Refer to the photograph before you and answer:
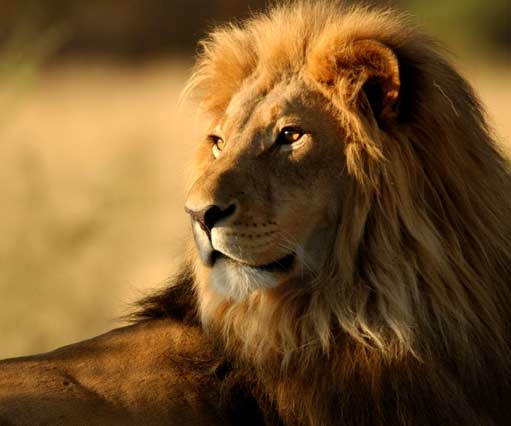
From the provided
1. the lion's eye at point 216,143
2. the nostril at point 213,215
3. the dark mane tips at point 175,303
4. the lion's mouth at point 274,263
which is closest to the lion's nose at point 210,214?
the nostril at point 213,215

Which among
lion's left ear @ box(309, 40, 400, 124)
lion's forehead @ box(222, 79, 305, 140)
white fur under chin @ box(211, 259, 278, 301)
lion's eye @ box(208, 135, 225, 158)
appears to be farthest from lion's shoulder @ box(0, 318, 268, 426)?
lion's left ear @ box(309, 40, 400, 124)

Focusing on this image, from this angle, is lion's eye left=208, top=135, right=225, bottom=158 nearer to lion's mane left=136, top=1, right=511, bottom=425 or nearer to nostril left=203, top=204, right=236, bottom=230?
lion's mane left=136, top=1, right=511, bottom=425

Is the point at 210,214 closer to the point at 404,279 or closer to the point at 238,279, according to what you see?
the point at 238,279

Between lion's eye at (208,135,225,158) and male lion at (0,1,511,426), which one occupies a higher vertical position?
lion's eye at (208,135,225,158)

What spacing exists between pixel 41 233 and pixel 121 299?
1.21 m

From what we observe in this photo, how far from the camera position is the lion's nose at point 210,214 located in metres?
4.09

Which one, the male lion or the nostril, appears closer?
the nostril

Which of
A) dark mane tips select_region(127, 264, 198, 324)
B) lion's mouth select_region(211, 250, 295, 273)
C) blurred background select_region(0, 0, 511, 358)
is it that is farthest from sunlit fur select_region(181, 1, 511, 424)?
blurred background select_region(0, 0, 511, 358)

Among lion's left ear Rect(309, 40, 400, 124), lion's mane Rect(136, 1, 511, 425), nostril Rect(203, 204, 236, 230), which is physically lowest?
lion's mane Rect(136, 1, 511, 425)

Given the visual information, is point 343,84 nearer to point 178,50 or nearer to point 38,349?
point 38,349

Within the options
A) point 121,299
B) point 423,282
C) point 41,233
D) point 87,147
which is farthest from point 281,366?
point 87,147

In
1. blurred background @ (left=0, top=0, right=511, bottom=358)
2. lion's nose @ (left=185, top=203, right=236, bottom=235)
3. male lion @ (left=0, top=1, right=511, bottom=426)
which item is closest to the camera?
lion's nose @ (left=185, top=203, right=236, bottom=235)

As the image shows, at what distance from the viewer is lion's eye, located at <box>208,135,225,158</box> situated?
4676 mm

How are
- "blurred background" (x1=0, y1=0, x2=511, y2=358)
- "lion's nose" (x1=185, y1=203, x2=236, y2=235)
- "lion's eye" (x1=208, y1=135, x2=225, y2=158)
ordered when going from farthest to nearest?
"blurred background" (x1=0, y1=0, x2=511, y2=358) → "lion's eye" (x1=208, y1=135, x2=225, y2=158) → "lion's nose" (x1=185, y1=203, x2=236, y2=235)
